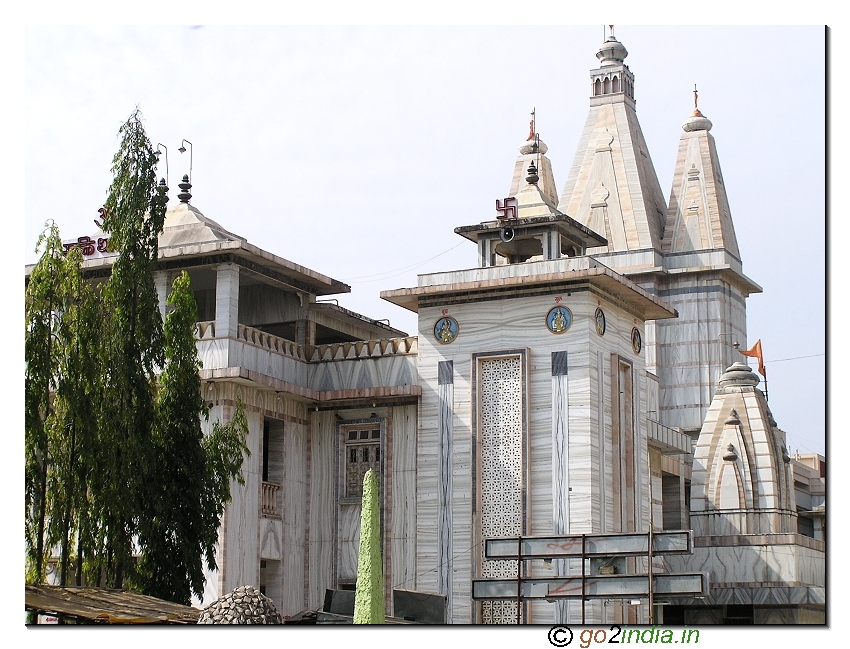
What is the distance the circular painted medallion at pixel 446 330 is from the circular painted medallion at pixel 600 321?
2.20 m

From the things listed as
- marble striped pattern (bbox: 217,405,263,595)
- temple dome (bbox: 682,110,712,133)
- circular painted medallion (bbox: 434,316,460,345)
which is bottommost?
marble striped pattern (bbox: 217,405,263,595)

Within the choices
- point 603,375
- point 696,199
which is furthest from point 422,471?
point 696,199

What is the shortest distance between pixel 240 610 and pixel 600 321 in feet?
29.8

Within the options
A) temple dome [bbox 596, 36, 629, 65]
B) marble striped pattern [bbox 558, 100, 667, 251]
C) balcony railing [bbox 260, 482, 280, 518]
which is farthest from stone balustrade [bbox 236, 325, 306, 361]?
temple dome [bbox 596, 36, 629, 65]

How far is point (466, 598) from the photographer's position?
75.0 feet

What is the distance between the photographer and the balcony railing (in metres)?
24.0

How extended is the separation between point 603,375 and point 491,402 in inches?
69.5

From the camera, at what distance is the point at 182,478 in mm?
21078

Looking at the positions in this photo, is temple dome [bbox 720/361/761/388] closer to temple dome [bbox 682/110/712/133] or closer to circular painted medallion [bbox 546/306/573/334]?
circular painted medallion [bbox 546/306/573/334]

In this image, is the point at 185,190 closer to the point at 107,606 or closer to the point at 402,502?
the point at 402,502

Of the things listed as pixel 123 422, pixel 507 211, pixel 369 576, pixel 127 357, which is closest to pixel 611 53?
pixel 507 211

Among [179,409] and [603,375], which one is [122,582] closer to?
[179,409]

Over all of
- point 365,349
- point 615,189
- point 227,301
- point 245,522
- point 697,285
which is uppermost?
point 615,189

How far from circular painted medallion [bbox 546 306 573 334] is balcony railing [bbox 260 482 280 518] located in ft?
16.7
